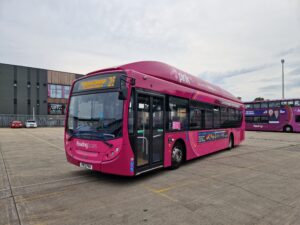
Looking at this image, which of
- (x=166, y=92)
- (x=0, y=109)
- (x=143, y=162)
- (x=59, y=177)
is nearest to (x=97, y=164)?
(x=143, y=162)

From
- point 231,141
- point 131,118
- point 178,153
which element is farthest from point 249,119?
point 131,118

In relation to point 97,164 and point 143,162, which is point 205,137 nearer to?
point 143,162

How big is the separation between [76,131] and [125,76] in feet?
6.98

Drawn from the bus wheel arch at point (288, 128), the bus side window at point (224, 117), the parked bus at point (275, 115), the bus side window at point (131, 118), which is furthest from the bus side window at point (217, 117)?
the bus wheel arch at point (288, 128)

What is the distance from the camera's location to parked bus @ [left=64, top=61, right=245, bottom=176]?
479cm

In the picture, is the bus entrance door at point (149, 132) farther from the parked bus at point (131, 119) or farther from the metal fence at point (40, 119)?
the metal fence at point (40, 119)

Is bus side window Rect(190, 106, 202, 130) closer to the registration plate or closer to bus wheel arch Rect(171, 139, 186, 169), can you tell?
bus wheel arch Rect(171, 139, 186, 169)

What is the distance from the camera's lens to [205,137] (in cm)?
855

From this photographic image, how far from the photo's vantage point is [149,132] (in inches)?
216

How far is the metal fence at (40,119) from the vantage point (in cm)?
4056

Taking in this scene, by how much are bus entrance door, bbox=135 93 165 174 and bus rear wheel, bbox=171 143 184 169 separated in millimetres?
788

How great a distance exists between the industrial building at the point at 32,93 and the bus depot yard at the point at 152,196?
43219 mm

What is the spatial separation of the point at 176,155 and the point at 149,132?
1772mm

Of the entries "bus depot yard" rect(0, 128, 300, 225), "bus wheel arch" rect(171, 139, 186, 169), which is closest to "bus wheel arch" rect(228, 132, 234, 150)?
"bus depot yard" rect(0, 128, 300, 225)
